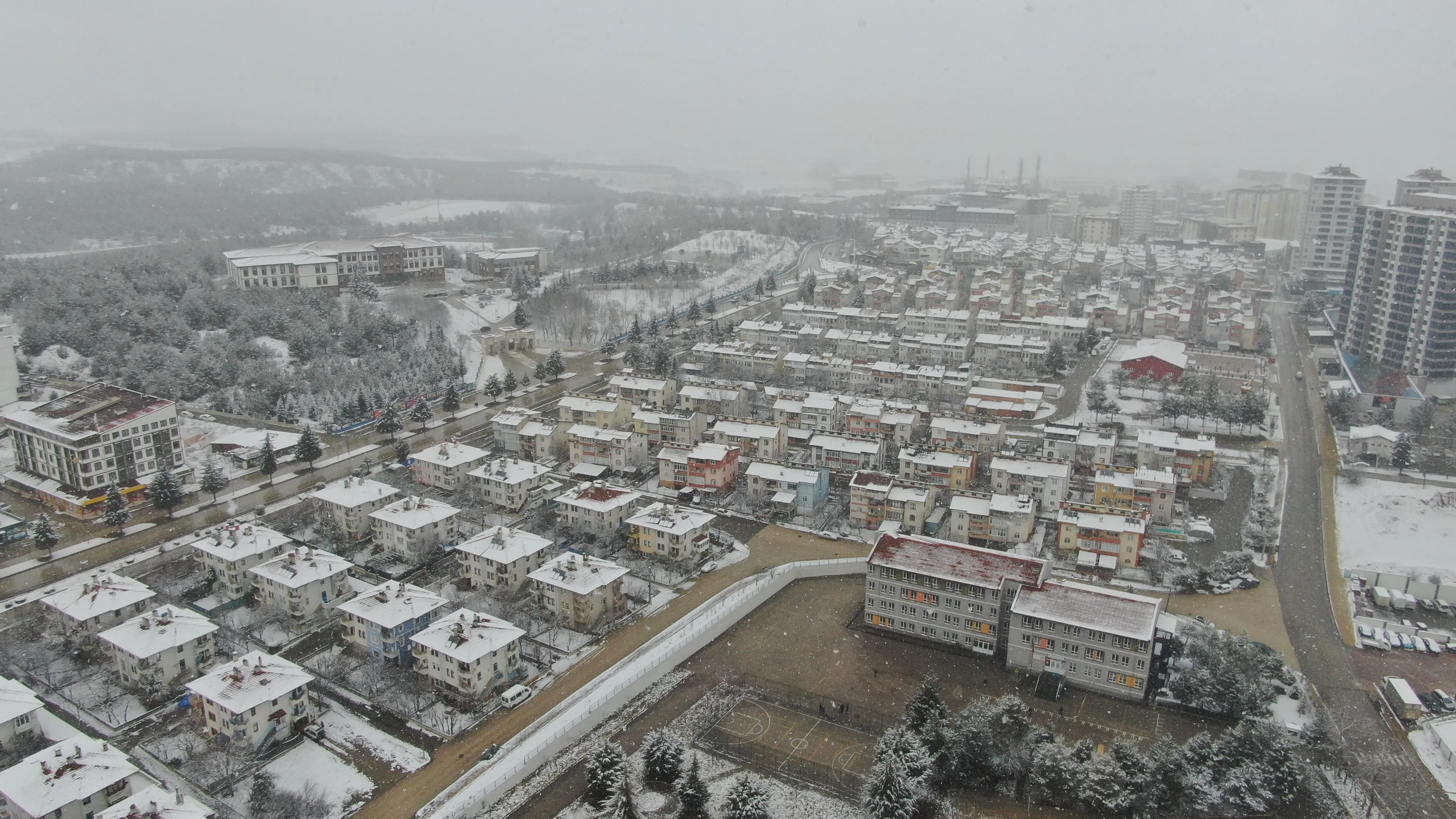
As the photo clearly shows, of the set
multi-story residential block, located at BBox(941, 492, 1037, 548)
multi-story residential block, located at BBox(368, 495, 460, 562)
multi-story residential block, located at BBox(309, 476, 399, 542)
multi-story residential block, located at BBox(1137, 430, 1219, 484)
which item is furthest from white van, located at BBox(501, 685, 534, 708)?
multi-story residential block, located at BBox(1137, 430, 1219, 484)

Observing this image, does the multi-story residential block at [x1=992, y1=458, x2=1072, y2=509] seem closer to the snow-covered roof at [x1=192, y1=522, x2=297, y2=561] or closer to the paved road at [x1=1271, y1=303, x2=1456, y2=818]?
the paved road at [x1=1271, y1=303, x2=1456, y2=818]

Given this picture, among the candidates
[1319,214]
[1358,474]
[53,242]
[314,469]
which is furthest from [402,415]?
[1319,214]

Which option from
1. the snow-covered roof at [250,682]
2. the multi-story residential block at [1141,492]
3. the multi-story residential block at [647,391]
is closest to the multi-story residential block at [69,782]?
the snow-covered roof at [250,682]

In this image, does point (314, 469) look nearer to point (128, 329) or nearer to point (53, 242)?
point (128, 329)

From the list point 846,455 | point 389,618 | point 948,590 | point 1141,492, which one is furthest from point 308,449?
point 1141,492

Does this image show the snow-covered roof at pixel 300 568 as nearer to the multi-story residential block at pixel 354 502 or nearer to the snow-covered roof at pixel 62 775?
the multi-story residential block at pixel 354 502
